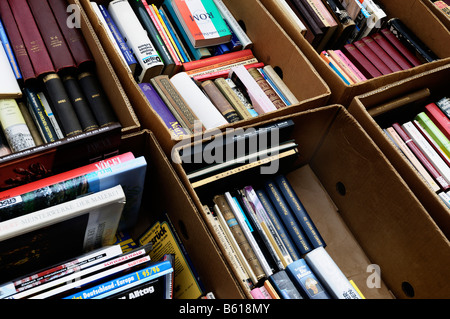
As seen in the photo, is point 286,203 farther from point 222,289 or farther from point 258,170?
point 222,289

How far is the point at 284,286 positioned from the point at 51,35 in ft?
3.27

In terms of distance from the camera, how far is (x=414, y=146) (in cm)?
137

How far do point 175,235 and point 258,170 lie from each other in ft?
0.99

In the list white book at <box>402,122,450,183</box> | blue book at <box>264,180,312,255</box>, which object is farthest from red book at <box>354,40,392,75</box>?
blue book at <box>264,180,312,255</box>

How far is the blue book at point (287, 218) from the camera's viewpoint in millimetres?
1272

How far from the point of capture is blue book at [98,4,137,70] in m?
1.37

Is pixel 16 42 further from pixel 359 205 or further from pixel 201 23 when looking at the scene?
pixel 359 205

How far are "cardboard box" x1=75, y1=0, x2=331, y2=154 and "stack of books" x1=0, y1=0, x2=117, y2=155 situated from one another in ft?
0.29

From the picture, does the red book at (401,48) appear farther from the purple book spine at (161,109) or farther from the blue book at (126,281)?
the blue book at (126,281)

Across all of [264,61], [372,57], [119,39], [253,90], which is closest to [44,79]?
[119,39]

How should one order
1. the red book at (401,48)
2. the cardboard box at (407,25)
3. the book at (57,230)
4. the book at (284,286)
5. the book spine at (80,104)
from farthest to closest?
the red book at (401,48) → the cardboard box at (407,25) → the book spine at (80,104) → the book at (284,286) → the book at (57,230)

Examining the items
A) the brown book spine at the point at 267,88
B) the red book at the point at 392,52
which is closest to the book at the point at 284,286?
the brown book spine at the point at 267,88

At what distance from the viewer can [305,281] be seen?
1.12 m

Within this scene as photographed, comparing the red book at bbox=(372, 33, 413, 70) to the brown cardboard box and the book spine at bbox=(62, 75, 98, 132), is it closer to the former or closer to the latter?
the brown cardboard box
